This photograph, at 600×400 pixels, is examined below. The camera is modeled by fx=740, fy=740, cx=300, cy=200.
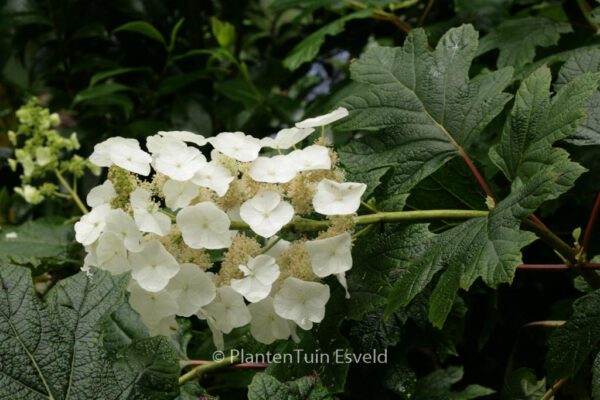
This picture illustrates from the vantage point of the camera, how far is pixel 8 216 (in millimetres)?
1828

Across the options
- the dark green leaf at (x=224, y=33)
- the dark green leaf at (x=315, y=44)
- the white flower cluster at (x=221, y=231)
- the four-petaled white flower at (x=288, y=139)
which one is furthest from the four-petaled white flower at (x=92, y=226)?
the dark green leaf at (x=224, y=33)

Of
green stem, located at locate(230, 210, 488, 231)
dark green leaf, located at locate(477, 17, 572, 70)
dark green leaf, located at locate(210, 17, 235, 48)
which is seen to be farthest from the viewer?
dark green leaf, located at locate(210, 17, 235, 48)

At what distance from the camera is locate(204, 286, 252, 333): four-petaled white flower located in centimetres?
82

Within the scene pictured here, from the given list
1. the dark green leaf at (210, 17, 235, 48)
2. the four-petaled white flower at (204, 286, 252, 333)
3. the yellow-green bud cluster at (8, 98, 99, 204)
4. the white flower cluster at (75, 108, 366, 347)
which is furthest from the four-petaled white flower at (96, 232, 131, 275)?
the dark green leaf at (210, 17, 235, 48)

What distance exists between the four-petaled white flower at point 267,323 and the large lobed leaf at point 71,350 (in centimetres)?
10

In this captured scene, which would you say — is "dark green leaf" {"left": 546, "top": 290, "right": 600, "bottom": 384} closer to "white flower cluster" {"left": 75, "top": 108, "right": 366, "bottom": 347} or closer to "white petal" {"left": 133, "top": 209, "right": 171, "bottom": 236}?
"white flower cluster" {"left": 75, "top": 108, "right": 366, "bottom": 347}

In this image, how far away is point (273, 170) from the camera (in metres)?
0.84

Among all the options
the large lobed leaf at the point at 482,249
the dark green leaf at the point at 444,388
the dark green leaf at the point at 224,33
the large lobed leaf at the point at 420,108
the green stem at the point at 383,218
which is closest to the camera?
the large lobed leaf at the point at 482,249

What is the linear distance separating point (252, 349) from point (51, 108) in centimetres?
124

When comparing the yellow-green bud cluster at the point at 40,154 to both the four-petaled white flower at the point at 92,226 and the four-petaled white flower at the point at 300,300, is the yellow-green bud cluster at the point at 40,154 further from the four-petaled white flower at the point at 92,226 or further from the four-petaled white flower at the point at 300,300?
the four-petaled white flower at the point at 300,300

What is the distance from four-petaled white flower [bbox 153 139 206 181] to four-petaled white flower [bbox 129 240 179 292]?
0.26 ft

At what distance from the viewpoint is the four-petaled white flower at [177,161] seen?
2.70 ft

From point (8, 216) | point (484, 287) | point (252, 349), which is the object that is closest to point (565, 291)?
point (484, 287)

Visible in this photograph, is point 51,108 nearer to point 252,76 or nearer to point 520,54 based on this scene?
point 252,76
